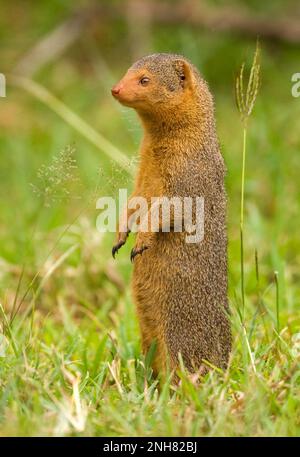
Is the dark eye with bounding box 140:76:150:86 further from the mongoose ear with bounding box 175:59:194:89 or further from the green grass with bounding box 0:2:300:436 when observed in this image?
the green grass with bounding box 0:2:300:436

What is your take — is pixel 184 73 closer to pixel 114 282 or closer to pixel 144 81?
pixel 144 81

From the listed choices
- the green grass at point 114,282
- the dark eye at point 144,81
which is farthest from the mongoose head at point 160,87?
the green grass at point 114,282

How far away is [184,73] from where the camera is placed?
3.85 metres

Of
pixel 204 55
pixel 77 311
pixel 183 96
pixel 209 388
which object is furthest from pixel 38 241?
pixel 204 55

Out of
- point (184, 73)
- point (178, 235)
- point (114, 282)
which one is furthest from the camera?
point (114, 282)

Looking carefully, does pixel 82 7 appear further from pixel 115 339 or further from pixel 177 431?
pixel 177 431

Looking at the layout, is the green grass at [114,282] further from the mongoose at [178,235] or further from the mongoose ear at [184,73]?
the mongoose ear at [184,73]

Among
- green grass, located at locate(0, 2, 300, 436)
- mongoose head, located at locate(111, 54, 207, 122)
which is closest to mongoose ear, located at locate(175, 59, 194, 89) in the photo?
mongoose head, located at locate(111, 54, 207, 122)

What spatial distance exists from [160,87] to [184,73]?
0.13 meters

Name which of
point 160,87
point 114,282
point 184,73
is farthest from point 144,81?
point 114,282

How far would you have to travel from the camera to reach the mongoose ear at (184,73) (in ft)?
12.6

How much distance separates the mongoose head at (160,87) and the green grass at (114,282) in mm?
288

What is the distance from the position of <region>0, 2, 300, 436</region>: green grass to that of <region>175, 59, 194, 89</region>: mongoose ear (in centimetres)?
35

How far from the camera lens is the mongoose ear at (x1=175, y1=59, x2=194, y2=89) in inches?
151
